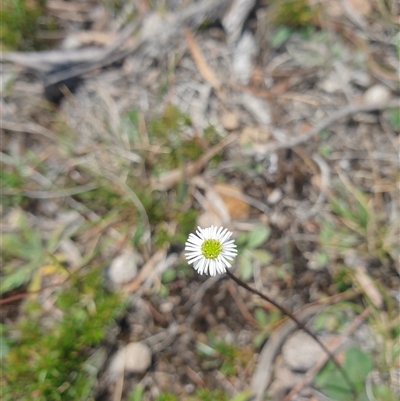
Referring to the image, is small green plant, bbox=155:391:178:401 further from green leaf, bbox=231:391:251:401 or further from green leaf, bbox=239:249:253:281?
green leaf, bbox=239:249:253:281

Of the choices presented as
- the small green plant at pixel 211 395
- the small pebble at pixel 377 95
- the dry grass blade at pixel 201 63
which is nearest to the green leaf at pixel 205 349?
the small green plant at pixel 211 395

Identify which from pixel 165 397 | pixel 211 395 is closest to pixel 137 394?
pixel 165 397

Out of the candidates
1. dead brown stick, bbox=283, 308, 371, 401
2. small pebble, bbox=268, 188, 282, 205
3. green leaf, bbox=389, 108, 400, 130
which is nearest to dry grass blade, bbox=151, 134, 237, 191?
small pebble, bbox=268, 188, 282, 205

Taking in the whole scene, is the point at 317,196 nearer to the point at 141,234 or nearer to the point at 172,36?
the point at 141,234

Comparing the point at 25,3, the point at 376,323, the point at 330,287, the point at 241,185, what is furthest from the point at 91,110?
the point at 376,323

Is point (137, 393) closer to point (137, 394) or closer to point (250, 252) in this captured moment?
point (137, 394)

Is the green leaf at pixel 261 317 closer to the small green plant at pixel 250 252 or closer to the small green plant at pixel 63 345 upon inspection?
the small green plant at pixel 250 252
